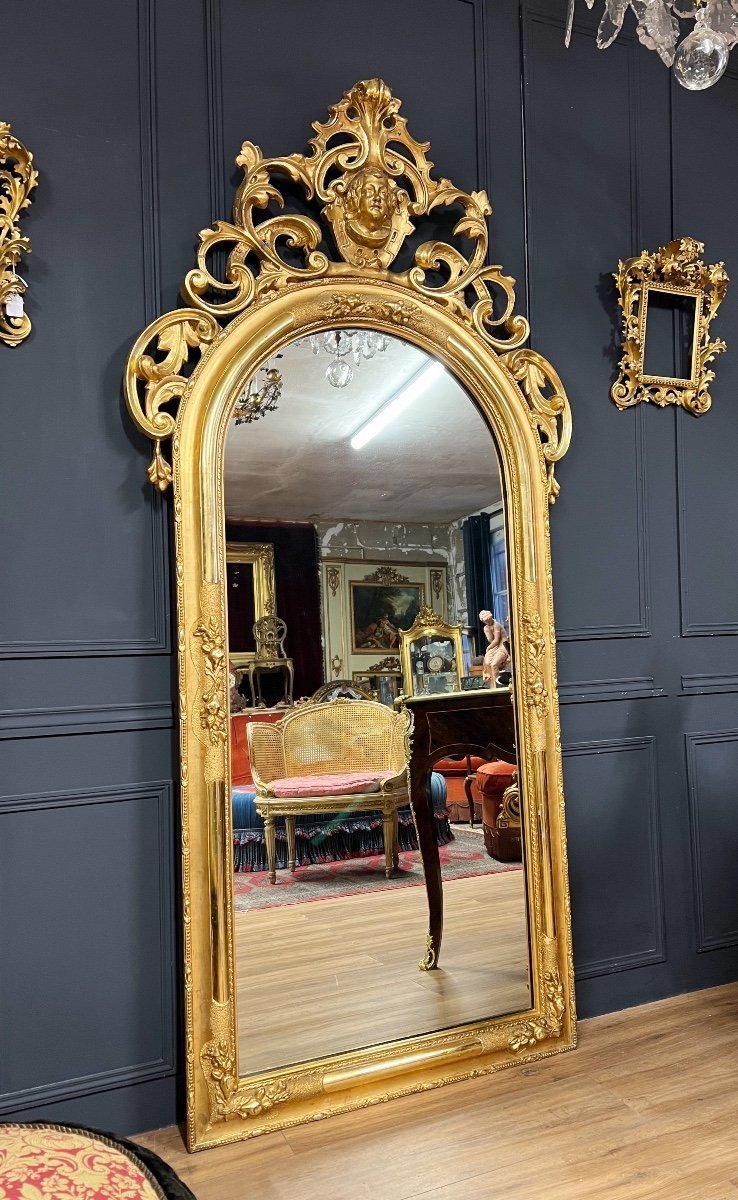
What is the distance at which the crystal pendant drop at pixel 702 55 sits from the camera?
166 centimetres

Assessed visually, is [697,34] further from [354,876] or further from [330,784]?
[354,876]

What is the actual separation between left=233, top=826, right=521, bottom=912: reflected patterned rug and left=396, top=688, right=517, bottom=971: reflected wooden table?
1.9 inches

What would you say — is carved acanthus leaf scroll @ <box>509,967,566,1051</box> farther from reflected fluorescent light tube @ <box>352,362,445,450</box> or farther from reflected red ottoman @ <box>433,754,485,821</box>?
reflected fluorescent light tube @ <box>352,362,445,450</box>

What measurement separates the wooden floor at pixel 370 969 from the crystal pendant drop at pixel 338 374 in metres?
1.43

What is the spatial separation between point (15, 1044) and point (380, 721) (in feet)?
3.94

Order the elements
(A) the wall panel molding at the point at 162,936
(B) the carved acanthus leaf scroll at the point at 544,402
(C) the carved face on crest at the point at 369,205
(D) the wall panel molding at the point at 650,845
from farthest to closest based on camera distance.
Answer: (D) the wall panel molding at the point at 650,845 → (B) the carved acanthus leaf scroll at the point at 544,402 → (C) the carved face on crest at the point at 369,205 → (A) the wall panel molding at the point at 162,936

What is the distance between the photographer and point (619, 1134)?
2.13 m

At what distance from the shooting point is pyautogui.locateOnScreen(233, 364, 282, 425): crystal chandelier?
2.41 meters

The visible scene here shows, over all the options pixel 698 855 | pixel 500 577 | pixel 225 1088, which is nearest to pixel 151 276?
pixel 500 577

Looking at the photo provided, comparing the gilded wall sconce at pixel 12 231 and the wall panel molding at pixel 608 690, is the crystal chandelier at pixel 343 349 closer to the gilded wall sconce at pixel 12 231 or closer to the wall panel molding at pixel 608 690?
the gilded wall sconce at pixel 12 231

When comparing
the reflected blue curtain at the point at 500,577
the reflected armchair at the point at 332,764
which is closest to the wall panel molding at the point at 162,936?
the reflected armchair at the point at 332,764

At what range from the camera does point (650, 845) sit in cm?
299

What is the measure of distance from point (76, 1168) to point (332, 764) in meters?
1.45

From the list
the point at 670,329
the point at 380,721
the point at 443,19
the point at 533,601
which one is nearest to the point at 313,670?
the point at 380,721
